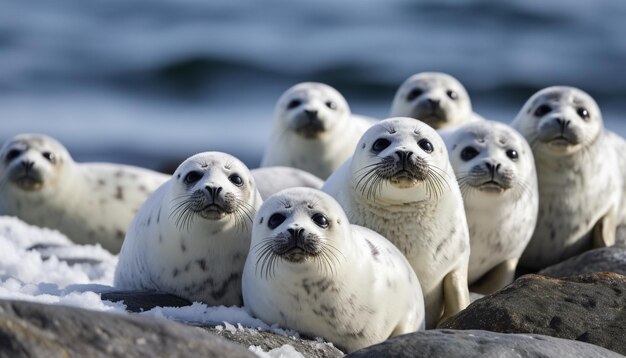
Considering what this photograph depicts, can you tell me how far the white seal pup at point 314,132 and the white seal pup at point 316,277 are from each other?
436cm

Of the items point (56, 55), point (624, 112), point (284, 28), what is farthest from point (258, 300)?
point (284, 28)

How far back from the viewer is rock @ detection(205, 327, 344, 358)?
21.9 feet

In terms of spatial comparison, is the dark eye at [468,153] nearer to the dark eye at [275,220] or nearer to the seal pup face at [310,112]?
the dark eye at [275,220]

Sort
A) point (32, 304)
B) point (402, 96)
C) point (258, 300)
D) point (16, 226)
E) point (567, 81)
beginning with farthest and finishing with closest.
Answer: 1. point (567, 81)
2. point (402, 96)
3. point (16, 226)
4. point (258, 300)
5. point (32, 304)

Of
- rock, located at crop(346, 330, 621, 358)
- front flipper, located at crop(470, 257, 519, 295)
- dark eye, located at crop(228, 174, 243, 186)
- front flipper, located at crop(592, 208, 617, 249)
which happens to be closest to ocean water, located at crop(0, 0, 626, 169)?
front flipper, located at crop(592, 208, 617, 249)

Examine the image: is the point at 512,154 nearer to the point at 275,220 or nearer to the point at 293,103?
the point at 275,220

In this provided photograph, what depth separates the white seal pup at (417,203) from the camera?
7.96 meters

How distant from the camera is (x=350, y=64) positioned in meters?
28.2

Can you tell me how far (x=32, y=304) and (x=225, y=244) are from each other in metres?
2.58

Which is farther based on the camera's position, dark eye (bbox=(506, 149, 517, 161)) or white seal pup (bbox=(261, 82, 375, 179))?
white seal pup (bbox=(261, 82, 375, 179))

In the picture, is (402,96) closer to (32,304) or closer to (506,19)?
(32,304)

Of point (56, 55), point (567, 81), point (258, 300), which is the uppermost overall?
point (567, 81)

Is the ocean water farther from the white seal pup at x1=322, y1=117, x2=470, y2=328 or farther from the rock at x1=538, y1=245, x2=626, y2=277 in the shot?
the white seal pup at x1=322, y1=117, x2=470, y2=328

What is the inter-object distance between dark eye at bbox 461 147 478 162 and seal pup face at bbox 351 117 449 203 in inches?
28.1
